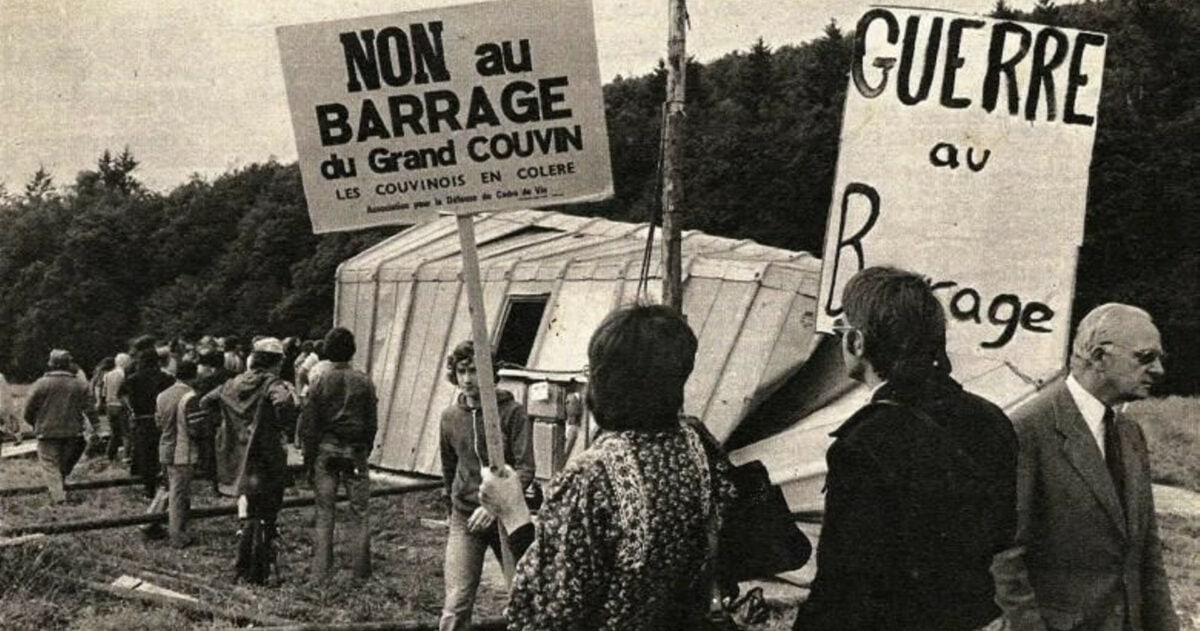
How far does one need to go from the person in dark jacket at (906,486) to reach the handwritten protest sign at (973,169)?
8.45ft

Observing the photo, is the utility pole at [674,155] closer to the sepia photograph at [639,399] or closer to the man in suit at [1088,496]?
the sepia photograph at [639,399]

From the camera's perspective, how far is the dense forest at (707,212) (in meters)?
31.0

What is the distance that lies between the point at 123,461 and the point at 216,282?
3119 centimetres

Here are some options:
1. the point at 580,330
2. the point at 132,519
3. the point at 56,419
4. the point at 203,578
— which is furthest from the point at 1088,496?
the point at 56,419

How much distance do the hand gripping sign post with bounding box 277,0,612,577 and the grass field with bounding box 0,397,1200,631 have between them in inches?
158

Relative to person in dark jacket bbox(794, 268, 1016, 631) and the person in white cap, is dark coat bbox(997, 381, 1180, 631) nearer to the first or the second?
person in dark jacket bbox(794, 268, 1016, 631)

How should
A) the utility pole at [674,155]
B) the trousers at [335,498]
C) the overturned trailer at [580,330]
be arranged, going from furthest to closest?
the overturned trailer at [580,330]
the trousers at [335,498]
the utility pole at [674,155]

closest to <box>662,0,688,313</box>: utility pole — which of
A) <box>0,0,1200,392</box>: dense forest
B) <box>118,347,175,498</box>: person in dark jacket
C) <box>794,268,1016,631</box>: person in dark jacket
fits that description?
<box>794,268,1016,631</box>: person in dark jacket

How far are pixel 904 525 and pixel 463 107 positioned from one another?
6.76ft

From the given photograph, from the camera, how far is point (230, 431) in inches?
378

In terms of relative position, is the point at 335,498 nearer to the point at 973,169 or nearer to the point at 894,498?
the point at 973,169

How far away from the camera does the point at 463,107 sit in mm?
4078

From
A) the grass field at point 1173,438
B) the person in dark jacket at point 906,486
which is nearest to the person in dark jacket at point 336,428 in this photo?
the person in dark jacket at point 906,486

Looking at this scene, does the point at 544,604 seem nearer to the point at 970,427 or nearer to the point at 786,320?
the point at 970,427
